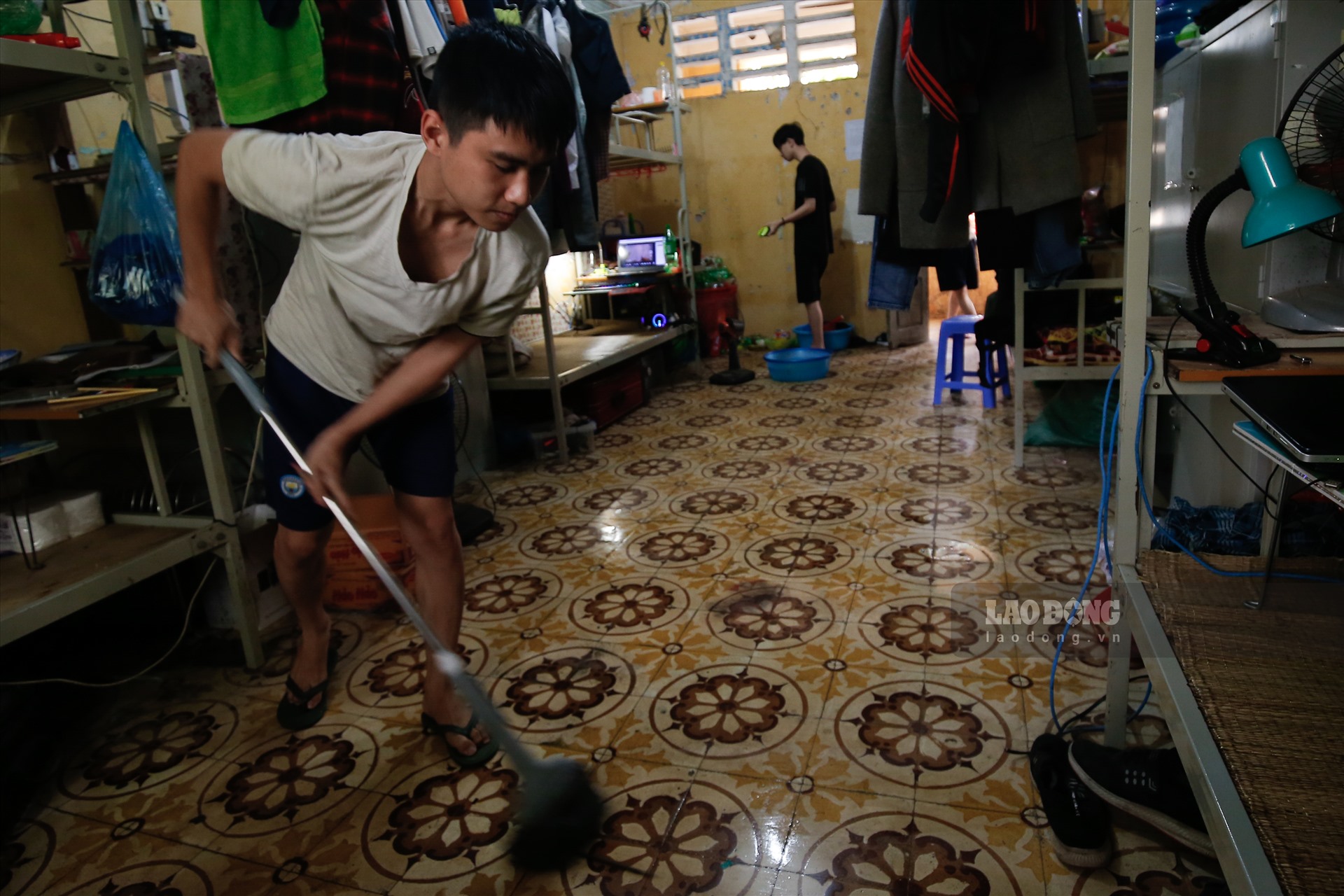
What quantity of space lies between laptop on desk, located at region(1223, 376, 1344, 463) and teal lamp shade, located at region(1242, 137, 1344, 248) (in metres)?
0.18

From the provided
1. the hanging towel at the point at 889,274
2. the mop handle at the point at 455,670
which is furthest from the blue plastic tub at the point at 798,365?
the mop handle at the point at 455,670

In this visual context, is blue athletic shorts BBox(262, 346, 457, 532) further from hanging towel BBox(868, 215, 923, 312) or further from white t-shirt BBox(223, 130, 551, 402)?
hanging towel BBox(868, 215, 923, 312)

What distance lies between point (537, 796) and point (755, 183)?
5262 millimetres

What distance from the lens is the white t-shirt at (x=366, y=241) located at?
109 centimetres

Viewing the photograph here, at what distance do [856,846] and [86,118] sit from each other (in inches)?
100

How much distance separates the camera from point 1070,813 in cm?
108

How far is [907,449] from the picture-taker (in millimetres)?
2969

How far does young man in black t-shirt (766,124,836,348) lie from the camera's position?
15.0 ft

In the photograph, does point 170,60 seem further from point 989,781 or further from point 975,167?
point 989,781

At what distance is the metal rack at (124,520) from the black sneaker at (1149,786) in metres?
1.63

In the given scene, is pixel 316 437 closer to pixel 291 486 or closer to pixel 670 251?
pixel 291 486

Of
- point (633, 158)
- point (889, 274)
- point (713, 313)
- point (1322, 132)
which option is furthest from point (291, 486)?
point (713, 313)

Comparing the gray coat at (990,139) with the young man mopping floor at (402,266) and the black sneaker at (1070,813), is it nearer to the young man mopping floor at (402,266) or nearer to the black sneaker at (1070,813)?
the young man mopping floor at (402,266)

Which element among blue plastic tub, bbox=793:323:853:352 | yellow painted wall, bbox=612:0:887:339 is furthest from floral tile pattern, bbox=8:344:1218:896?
yellow painted wall, bbox=612:0:887:339
